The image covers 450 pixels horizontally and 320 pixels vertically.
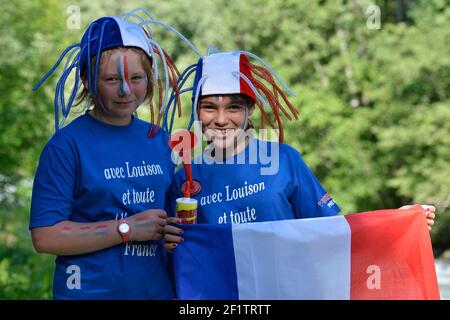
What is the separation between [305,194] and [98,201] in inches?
31.7

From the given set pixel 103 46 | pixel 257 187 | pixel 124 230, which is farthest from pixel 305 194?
pixel 103 46

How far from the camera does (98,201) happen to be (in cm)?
294

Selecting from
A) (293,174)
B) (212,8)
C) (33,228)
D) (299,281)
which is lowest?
(299,281)

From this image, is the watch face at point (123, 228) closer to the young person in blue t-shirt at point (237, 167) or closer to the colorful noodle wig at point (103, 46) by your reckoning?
the young person in blue t-shirt at point (237, 167)

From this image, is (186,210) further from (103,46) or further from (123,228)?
(103,46)

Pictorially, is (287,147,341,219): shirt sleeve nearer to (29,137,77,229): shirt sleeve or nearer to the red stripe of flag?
the red stripe of flag

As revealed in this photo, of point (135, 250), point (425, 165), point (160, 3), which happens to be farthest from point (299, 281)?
point (160, 3)

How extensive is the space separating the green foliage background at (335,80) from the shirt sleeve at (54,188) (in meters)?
9.86

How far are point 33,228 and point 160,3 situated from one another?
14750 mm

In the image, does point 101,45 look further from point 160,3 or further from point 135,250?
point 160,3

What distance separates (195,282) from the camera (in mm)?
3006

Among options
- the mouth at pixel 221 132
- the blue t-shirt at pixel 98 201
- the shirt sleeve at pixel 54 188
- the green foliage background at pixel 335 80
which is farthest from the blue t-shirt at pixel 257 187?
the green foliage background at pixel 335 80

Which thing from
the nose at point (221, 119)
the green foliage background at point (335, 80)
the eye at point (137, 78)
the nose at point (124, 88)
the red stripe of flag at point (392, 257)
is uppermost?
the green foliage background at point (335, 80)

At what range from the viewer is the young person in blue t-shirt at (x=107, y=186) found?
2.90 metres
